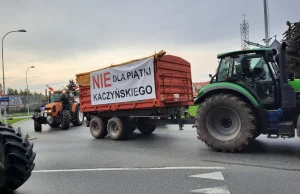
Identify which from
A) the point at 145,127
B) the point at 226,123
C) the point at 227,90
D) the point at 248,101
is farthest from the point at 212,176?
the point at 145,127

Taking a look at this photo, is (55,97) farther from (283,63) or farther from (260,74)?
(283,63)

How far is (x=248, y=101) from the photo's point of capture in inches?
321

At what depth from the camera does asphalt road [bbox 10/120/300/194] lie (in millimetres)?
5480

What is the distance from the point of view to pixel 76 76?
542 inches

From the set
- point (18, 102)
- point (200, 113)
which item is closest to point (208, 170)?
point (200, 113)

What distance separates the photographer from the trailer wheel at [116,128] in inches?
471

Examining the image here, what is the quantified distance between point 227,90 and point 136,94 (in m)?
3.73

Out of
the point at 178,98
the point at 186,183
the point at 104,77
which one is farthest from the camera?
the point at 104,77

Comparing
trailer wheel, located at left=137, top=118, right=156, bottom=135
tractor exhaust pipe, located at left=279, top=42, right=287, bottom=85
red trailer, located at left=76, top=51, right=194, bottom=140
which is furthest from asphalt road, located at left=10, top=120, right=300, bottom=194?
trailer wheel, located at left=137, top=118, right=156, bottom=135

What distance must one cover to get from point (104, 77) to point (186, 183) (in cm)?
750

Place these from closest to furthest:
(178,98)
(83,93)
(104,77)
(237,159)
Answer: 1. (237,159)
2. (178,98)
3. (104,77)
4. (83,93)

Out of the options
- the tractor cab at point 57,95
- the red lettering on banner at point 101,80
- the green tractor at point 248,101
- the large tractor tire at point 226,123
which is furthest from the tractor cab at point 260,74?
the tractor cab at point 57,95

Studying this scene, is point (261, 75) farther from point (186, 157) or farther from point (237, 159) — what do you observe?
point (186, 157)

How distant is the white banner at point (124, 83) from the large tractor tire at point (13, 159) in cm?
618
